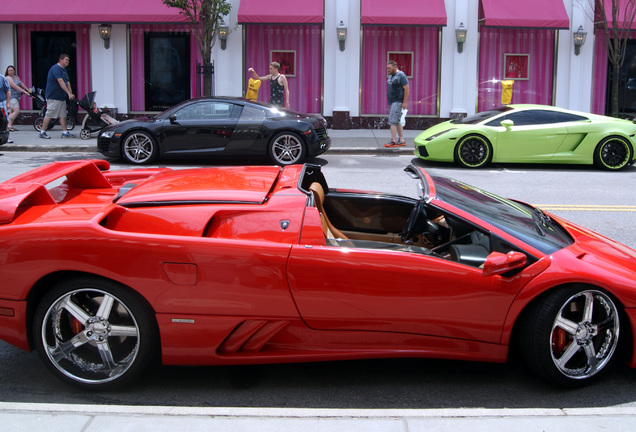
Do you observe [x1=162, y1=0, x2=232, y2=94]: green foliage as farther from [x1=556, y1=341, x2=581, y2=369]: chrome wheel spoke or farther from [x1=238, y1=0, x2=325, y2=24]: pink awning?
[x1=556, y1=341, x2=581, y2=369]: chrome wheel spoke

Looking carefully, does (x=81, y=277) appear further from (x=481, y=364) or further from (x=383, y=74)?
(x=383, y=74)

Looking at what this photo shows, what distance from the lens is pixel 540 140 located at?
13.2 m

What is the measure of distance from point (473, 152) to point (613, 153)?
8.09 feet

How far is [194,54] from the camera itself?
20.3m

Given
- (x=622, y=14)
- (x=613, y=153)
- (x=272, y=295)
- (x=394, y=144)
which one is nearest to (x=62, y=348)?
(x=272, y=295)

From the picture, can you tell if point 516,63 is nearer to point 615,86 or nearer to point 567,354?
point 615,86

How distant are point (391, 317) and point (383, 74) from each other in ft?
55.9

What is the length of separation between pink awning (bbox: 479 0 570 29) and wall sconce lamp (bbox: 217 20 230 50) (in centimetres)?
667

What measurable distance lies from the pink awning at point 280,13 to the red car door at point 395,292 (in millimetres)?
15910

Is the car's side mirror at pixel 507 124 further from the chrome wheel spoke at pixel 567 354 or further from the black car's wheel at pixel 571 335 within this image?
the chrome wheel spoke at pixel 567 354

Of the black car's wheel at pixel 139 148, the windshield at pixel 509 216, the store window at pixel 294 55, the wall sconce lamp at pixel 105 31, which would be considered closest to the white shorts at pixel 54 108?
the wall sconce lamp at pixel 105 31

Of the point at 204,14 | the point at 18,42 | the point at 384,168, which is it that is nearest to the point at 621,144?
the point at 384,168

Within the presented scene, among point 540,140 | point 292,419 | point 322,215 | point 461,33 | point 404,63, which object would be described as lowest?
point 292,419

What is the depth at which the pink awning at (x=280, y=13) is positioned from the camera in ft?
62.2
